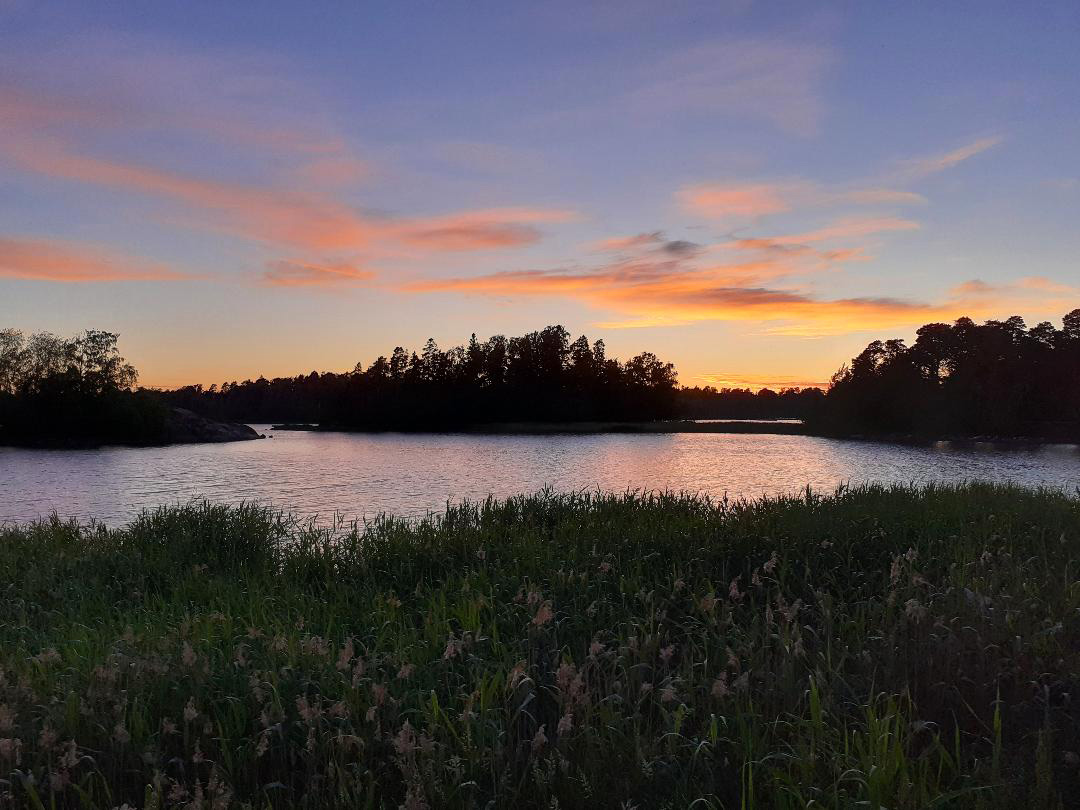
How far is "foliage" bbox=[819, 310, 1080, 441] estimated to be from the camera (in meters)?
107

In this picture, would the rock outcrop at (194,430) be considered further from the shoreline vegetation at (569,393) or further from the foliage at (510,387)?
the foliage at (510,387)

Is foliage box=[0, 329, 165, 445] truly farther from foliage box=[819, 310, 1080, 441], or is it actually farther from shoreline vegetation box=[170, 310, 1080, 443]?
foliage box=[819, 310, 1080, 441]

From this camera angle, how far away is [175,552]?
13.4 meters

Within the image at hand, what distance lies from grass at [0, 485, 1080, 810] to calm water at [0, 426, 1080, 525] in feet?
60.6

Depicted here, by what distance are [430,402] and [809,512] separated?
523ft

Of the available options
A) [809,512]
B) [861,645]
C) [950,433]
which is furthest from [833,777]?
[950,433]

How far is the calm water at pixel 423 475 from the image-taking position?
34312mm

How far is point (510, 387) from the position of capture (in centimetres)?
17225

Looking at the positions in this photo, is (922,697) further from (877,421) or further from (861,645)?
(877,421)

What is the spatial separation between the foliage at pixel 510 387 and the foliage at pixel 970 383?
4949 cm

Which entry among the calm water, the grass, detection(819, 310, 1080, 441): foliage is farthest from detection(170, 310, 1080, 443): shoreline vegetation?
the grass

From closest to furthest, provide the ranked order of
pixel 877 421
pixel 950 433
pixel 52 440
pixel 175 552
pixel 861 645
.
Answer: pixel 861 645 < pixel 175 552 < pixel 52 440 < pixel 950 433 < pixel 877 421

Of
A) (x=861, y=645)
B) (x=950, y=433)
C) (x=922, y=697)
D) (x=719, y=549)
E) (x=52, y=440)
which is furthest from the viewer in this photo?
(x=950, y=433)

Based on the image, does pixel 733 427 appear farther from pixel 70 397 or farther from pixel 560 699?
pixel 560 699
